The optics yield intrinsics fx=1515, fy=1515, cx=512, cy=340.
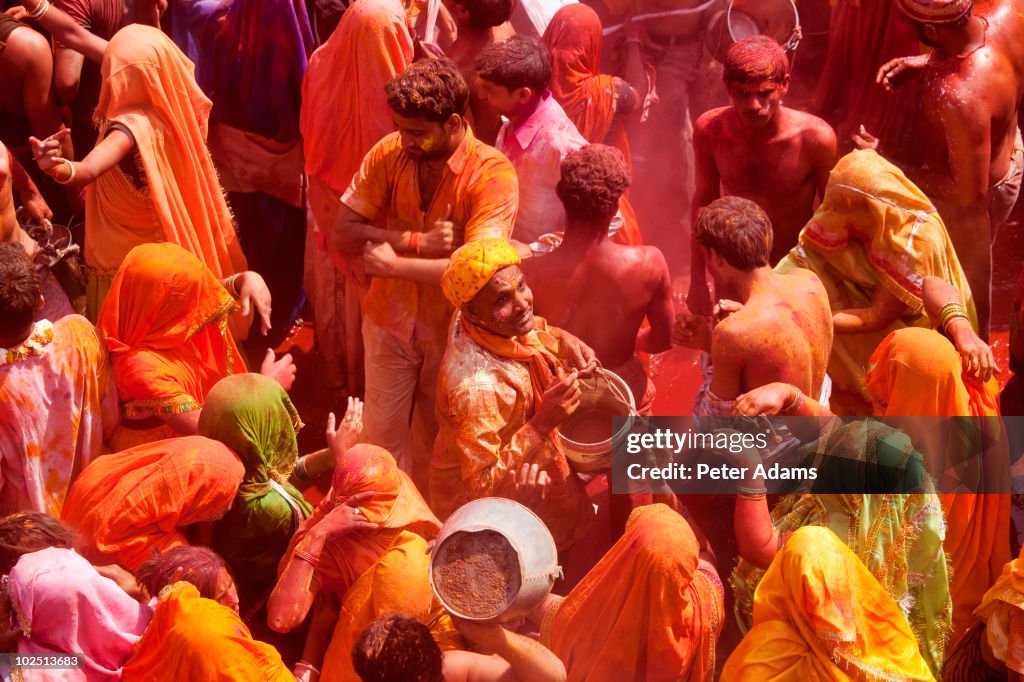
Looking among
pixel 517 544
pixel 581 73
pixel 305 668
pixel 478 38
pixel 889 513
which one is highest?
pixel 478 38

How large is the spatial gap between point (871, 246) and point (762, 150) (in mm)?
954

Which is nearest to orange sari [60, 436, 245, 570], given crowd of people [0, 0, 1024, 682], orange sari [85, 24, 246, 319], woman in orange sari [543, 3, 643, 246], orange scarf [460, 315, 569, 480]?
crowd of people [0, 0, 1024, 682]

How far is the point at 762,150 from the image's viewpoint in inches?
261

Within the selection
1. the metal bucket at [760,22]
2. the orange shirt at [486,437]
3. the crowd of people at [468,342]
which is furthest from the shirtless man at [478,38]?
the orange shirt at [486,437]

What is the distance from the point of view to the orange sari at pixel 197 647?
4316 millimetres

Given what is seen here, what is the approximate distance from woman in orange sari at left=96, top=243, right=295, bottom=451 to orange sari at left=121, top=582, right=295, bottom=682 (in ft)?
3.87

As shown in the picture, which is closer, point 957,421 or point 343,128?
point 957,421

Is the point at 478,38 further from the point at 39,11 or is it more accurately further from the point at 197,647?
the point at 197,647

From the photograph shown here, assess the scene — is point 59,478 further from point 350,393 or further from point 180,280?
point 350,393

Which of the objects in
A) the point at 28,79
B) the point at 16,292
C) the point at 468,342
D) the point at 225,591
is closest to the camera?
the point at 225,591

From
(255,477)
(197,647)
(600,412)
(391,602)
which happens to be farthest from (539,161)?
(197,647)

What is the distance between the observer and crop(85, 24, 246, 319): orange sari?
6336 millimetres

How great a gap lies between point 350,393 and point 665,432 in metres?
2.15

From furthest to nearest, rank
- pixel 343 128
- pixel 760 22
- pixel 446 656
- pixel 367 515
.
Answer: pixel 760 22 → pixel 343 128 → pixel 367 515 → pixel 446 656
